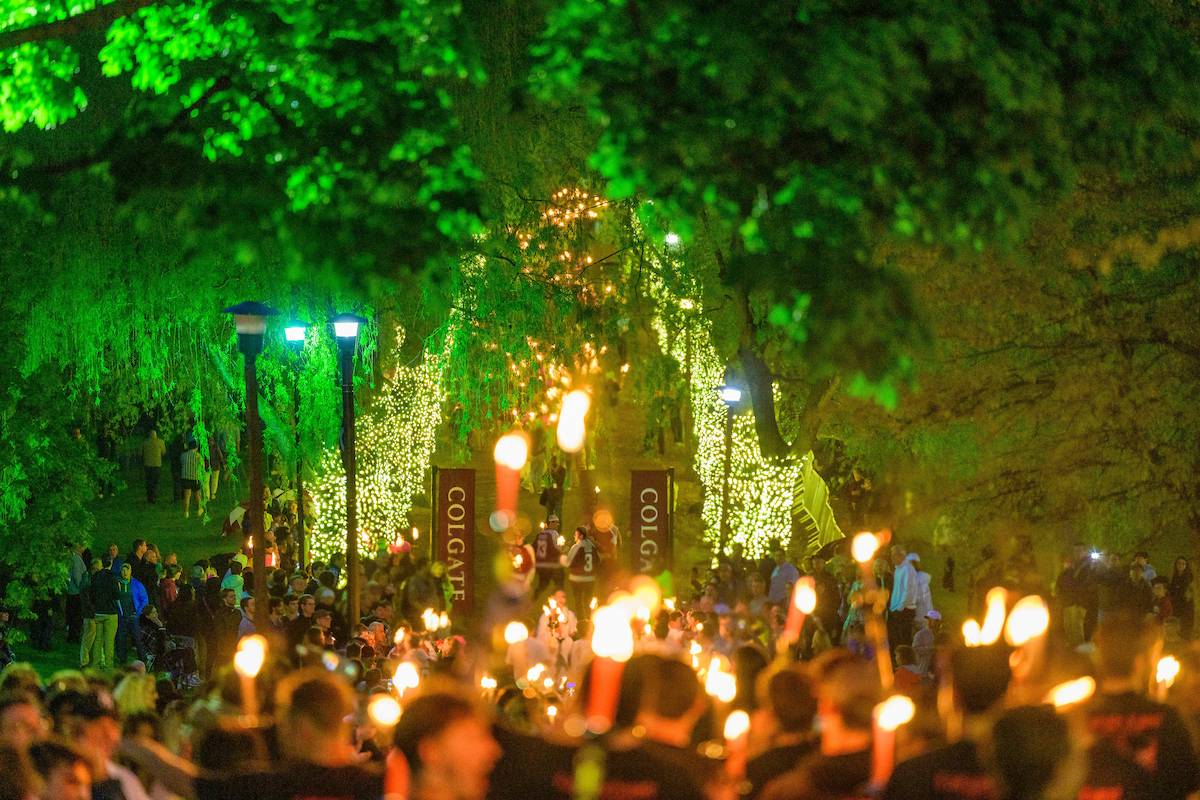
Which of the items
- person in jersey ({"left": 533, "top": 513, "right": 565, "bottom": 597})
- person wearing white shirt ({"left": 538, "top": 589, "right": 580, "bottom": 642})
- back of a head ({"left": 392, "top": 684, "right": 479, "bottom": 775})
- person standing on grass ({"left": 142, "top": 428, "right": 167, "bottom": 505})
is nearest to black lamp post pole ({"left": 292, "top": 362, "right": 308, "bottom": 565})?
person in jersey ({"left": 533, "top": 513, "right": 565, "bottom": 597})

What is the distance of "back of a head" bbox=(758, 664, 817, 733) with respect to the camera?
21.6ft

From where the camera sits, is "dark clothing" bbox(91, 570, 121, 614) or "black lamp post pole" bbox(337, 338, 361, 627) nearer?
"black lamp post pole" bbox(337, 338, 361, 627)

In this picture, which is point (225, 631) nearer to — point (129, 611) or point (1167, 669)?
point (129, 611)

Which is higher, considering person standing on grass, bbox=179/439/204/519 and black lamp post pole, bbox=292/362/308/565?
person standing on grass, bbox=179/439/204/519

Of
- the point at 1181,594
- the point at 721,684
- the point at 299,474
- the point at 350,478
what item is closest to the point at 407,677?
the point at 721,684

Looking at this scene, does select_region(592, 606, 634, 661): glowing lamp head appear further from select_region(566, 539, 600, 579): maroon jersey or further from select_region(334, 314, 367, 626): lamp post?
select_region(566, 539, 600, 579): maroon jersey

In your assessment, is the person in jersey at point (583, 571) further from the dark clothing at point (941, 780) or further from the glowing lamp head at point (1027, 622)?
the dark clothing at point (941, 780)

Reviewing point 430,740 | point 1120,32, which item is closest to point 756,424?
point 1120,32

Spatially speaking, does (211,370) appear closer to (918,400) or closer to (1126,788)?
(918,400)

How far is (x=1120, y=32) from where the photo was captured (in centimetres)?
1013

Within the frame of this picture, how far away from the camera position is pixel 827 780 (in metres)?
5.82

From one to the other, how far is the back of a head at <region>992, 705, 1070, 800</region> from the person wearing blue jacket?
1708cm

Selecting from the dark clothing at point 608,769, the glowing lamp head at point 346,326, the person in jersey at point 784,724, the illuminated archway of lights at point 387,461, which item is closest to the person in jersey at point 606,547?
the illuminated archway of lights at point 387,461

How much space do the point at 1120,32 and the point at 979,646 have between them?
184 inches
